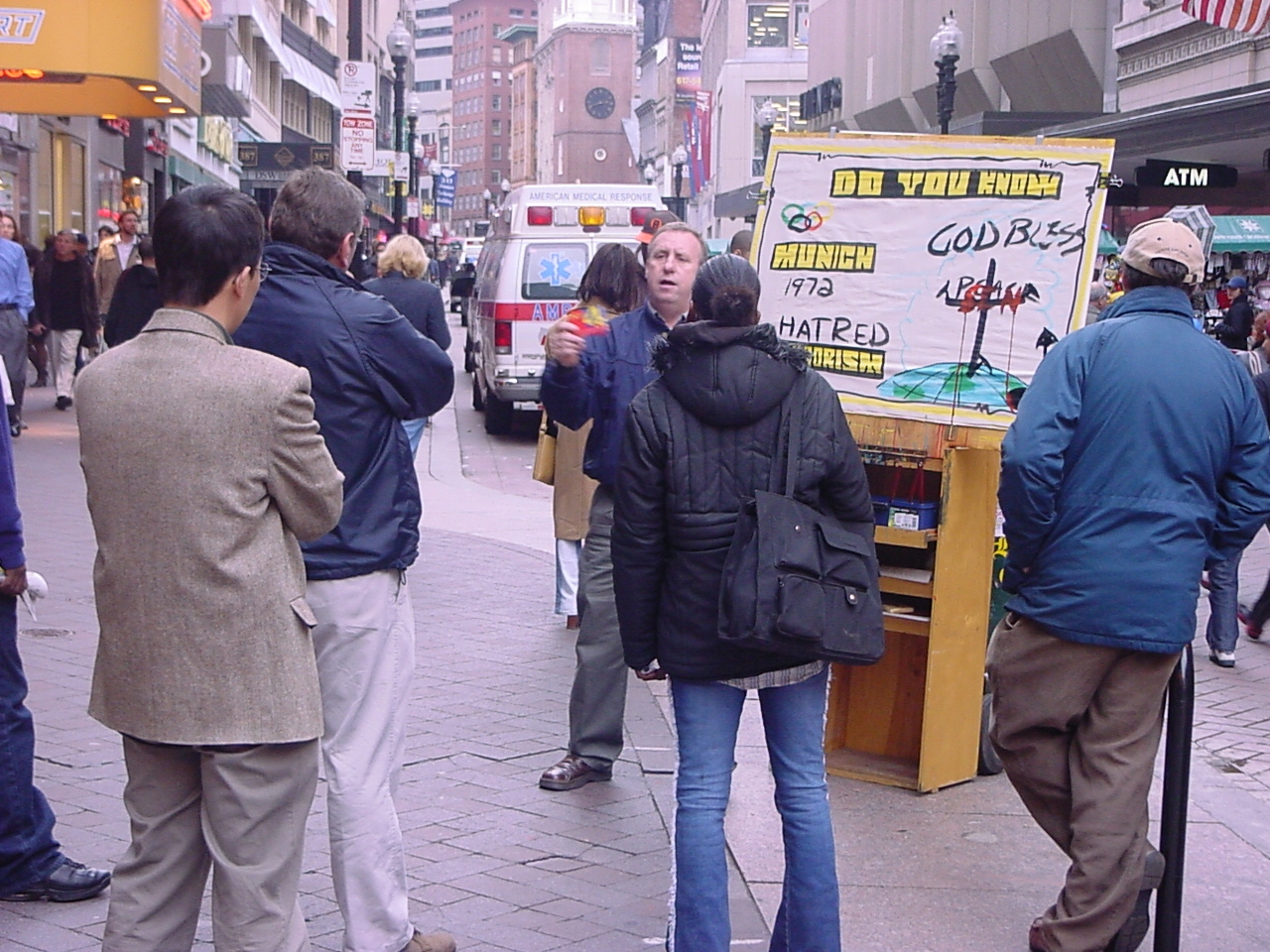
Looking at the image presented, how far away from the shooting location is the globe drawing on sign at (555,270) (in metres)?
16.9

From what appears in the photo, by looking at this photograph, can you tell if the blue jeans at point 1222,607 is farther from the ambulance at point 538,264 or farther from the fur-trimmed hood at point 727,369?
the ambulance at point 538,264

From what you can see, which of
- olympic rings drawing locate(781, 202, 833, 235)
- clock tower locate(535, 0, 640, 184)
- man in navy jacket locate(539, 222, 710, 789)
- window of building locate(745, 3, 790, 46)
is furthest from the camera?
clock tower locate(535, 0, 640, 184)

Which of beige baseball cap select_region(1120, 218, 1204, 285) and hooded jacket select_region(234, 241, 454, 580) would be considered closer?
hooded jacket select_region(234, 241, 454, 580)

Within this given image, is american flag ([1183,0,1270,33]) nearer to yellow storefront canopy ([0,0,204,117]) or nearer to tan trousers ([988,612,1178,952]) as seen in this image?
yellow storefront canopy ([0,0,204,117])

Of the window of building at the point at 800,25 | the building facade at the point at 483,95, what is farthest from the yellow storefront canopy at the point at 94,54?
the building facade at the point at 483,95

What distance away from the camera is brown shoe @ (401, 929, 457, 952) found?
161 inches

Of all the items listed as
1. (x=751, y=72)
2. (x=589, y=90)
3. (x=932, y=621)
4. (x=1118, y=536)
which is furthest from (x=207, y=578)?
(x=589, y=90)

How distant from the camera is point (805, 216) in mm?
5840

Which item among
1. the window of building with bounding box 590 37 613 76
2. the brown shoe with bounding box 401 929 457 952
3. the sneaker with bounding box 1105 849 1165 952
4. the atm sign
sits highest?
the window of building with bounding box 590 37 613 76

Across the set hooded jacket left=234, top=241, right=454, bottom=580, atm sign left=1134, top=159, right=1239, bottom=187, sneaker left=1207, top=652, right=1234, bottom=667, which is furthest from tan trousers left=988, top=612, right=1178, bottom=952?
atm sign left=1134, top=159, right=1239, bottom=187

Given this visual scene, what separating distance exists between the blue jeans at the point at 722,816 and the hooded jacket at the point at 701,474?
11cm

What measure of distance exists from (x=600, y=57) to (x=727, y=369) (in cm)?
15802

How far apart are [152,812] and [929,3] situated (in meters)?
43.4

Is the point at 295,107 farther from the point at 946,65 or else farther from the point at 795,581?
the point at 795,581
